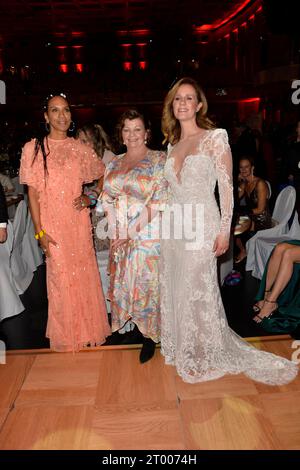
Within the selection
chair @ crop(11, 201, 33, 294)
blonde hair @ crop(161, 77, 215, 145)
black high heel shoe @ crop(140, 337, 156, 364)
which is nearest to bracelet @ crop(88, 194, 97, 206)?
blonde hair @ crop(161, 77, 215, 145)

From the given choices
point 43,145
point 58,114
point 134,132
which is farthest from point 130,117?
point 43,145

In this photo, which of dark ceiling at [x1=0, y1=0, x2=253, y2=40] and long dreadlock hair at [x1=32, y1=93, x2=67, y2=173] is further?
dark ceiling at [x1=0, y1=0, x2=253, y2=40]

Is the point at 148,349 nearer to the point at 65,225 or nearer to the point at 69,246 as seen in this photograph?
the point at 69,246

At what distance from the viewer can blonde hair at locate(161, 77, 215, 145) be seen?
2488 millimetres

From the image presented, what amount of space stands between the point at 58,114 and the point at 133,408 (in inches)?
73.9

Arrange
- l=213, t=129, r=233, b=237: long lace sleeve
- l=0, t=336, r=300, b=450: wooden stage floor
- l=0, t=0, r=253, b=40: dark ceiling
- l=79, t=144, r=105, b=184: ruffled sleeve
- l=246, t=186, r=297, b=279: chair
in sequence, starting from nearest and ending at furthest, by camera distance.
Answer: l=0, t=336, r=300, b=450: wooden stage floor
l=213, t=129, r=233, b=237: long lace sleeve
l=79, t=144, r=105, b=184: ruffled sleeve
l=246, t=186, r=297, b=279: chair
l=0, t=0, r=253, b=40: dark ceiling

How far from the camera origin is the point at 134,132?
8.90 feet

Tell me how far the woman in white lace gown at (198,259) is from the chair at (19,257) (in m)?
2.10

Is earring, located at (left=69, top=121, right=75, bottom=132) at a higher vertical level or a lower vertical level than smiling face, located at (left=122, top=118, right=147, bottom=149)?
higher

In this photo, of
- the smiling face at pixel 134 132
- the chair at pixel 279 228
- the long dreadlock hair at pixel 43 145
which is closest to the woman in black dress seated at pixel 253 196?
the chair at pixel 279 228

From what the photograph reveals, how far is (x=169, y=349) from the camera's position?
287 cm

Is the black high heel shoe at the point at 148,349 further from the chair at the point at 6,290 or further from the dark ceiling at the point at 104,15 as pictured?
the dark ceiling at the point at 104,15

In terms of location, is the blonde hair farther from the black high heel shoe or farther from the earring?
the black high heel shoe

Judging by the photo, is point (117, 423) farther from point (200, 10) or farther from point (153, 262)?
point (200, 10)
